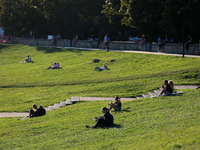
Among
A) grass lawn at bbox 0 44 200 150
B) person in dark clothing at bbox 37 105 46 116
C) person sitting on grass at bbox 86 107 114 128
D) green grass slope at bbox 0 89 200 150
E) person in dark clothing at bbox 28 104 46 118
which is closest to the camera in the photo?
green grass slope at bbox 0 89 200 150

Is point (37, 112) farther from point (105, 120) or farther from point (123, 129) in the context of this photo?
point (123, 129)

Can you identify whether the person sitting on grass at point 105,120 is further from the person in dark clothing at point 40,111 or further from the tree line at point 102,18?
the tree line at point 102,18

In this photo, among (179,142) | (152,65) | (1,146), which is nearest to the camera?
(179,142)

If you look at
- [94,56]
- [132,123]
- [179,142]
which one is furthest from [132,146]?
[94,56]

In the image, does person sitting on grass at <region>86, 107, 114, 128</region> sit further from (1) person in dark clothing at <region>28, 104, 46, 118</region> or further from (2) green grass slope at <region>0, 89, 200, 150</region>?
(1) person in dark clothing at <region>28, 104, 46, 118</region>

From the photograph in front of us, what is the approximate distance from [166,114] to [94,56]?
986 inches

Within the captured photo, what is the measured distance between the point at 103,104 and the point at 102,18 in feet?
114

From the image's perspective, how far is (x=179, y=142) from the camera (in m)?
7.63

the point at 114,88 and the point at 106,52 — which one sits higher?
the point at 106,52

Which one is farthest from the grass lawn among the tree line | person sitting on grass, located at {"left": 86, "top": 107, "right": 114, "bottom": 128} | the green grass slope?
the tree line

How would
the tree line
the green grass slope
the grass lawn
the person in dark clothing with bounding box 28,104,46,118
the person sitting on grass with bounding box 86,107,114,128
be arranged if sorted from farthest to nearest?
the tree line → the person in dark clothing with bounding box 28,104,46,118 → the person sitting on grass with bounding box 86,107,114,128 → the grass lawn → the green grass slope

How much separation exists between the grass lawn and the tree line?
Answer: 466 centimetres

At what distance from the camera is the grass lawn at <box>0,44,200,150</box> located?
357 inches

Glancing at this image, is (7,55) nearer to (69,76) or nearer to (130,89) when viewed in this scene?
(69,76)
